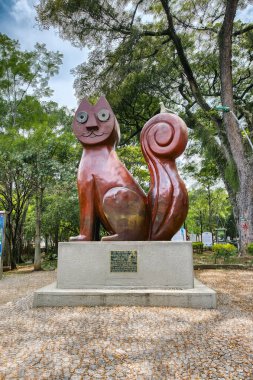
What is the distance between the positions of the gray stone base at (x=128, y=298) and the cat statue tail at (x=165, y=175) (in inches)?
49.1

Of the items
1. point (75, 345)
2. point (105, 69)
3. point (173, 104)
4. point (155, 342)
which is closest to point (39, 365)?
point (75, 345)

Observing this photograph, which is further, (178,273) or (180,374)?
(178,273)

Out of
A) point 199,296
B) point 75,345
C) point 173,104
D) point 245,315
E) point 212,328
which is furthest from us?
point 173,104

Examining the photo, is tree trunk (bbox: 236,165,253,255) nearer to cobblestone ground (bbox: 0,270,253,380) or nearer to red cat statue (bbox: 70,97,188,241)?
red cat statue (bbox: 70,97,188,241)

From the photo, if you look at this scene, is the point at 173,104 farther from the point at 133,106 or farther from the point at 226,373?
the point at 226,373

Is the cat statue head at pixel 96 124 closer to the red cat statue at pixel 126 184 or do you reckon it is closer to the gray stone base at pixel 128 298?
the red cat statue at pixel 126 184

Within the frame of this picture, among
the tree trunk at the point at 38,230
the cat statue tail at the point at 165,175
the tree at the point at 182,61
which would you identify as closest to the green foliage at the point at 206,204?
the tree at the point at 182,61

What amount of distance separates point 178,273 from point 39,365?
3421mm

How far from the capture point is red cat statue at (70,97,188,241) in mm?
6191

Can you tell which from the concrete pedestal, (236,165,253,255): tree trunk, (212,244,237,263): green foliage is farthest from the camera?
(236,165,253,255): tree trunk

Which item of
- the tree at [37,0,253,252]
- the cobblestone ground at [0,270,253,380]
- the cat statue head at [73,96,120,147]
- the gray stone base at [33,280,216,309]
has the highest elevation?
the tree at [37,0,253,252]

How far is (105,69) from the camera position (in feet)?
55.1

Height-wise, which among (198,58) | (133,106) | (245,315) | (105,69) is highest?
(198,58)

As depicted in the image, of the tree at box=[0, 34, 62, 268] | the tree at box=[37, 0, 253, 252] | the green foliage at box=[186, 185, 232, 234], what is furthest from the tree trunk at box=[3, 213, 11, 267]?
the green foliage at box=[186, 185, 232, 234]
